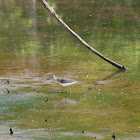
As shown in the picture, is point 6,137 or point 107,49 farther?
point 107,49

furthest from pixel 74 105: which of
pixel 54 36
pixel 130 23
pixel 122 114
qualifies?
pixel 130 23

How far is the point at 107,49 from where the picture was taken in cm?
1530

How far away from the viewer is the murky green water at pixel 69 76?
8.14 meters

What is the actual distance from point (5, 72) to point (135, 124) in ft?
16.6

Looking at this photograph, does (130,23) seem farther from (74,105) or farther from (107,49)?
(74,105)

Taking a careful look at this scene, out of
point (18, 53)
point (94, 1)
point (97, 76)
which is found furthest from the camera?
point (94, 1)

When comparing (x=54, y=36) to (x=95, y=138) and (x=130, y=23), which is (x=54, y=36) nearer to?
(x=130, y=23)

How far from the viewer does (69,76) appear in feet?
39.0

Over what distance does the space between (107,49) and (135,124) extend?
7276 mm

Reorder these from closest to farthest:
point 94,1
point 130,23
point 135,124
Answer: point 135,124 < point 130,23 < point 94,1

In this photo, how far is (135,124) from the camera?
26.9 ft

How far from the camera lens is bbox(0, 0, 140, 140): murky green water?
26.7 feet

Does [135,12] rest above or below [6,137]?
below

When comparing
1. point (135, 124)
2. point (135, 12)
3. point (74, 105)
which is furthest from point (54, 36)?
point (135, 124)
